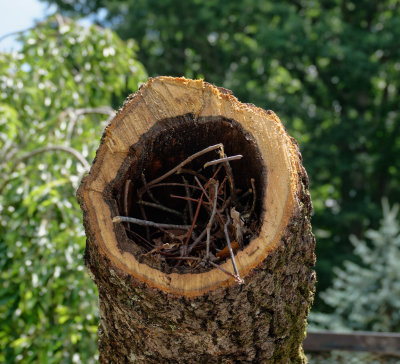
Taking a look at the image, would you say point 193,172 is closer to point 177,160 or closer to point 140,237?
point 177,160

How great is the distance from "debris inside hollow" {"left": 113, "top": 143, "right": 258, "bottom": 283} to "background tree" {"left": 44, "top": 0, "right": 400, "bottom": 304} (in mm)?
6329

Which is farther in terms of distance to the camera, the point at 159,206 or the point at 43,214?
the point at 43,214

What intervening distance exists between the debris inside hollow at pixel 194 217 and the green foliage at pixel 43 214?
65 centimetres

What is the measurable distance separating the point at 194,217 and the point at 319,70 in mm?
8007

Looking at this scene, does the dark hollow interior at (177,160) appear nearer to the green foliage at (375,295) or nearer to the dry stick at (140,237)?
the dry stick at (140,237)

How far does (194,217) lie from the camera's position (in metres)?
1.16

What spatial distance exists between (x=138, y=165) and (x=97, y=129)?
1518 millimetres

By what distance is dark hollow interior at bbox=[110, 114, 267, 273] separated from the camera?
1043 millimetres

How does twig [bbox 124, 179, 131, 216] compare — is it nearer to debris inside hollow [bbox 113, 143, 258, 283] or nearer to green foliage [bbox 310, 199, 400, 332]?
debris inside hollow [bbox 113, 143, 258, 283]

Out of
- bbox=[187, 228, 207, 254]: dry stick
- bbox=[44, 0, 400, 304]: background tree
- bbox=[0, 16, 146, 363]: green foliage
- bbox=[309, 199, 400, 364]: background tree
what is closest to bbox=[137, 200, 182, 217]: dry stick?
bbox=[187, 228, 207, 254]: dry stick

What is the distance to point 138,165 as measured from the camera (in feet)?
3.70

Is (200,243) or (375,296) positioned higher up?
(200,243)

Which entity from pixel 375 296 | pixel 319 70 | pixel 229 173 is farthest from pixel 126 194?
pixel 319 70

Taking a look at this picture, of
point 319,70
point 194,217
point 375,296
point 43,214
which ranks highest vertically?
point 319,70
